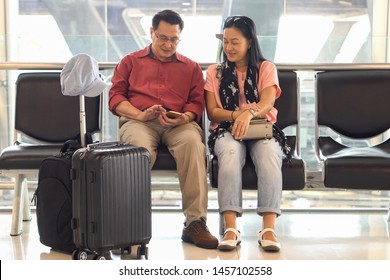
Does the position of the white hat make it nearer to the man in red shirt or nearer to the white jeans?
the man in red shirt

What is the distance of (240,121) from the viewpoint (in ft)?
11.0

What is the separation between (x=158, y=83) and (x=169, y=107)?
14 centimetres

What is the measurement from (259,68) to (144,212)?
39.4 inches

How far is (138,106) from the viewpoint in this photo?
11.8 ft

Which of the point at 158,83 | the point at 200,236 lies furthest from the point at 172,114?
the point at 200,236

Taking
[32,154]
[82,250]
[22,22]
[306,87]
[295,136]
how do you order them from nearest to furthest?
[82,250], [32,154], [295,136], [306,87], [22,22]

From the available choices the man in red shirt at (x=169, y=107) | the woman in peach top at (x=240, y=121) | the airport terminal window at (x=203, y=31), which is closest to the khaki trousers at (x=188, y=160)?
the man in red shirt at (x=169, y=107)

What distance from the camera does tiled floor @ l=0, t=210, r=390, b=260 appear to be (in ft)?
10.4

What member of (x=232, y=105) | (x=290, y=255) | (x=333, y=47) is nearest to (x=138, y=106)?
(x=232, y=105)

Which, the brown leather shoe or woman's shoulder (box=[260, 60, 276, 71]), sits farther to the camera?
woman's shoulder (box=[260, 60, 276, 71])

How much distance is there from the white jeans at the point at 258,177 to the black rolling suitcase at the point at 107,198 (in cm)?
41

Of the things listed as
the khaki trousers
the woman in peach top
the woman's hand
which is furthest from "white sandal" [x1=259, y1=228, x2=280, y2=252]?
the woman's hand

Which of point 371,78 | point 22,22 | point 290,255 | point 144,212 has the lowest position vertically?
point 290,255

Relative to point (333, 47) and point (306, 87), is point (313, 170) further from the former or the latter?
point (333, 47)
